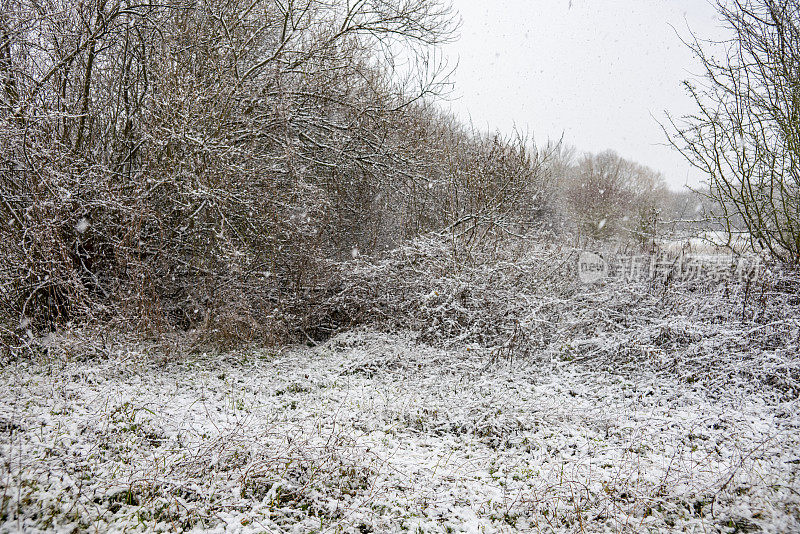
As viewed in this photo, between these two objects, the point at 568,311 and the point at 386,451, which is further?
the point at 568,311

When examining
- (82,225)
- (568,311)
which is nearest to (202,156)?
(82,225)

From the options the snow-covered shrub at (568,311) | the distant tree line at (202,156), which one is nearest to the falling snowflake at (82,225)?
the distant tree line at (202,156)

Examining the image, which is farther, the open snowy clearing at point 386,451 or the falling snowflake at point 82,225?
the falling snowflake at point 82,225

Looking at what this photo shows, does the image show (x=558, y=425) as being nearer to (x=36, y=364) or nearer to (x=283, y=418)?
(x=283, y=418)

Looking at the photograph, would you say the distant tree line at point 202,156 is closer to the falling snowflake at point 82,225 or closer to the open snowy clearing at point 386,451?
the falling snowflake at point 82,225

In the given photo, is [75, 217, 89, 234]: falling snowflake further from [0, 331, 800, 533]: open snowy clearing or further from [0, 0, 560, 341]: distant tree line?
[0, 331, 800, 533]: open snowy clearing

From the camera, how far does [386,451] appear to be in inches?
140

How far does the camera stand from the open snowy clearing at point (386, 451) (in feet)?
8.93

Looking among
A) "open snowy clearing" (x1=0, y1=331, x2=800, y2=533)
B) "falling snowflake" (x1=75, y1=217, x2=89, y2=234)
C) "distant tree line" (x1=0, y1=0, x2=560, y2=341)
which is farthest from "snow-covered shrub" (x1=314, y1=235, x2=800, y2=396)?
"falling snowflake" (x1=75, y1=217, x2=89, y2=234)

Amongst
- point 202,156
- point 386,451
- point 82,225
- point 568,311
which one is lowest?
point 386,451

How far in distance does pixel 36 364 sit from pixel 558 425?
5.43 meters

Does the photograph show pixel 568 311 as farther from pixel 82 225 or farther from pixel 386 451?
pixel 82 225

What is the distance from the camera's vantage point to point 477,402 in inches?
177

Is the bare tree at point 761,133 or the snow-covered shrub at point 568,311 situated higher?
the bare tree at point 761,133
